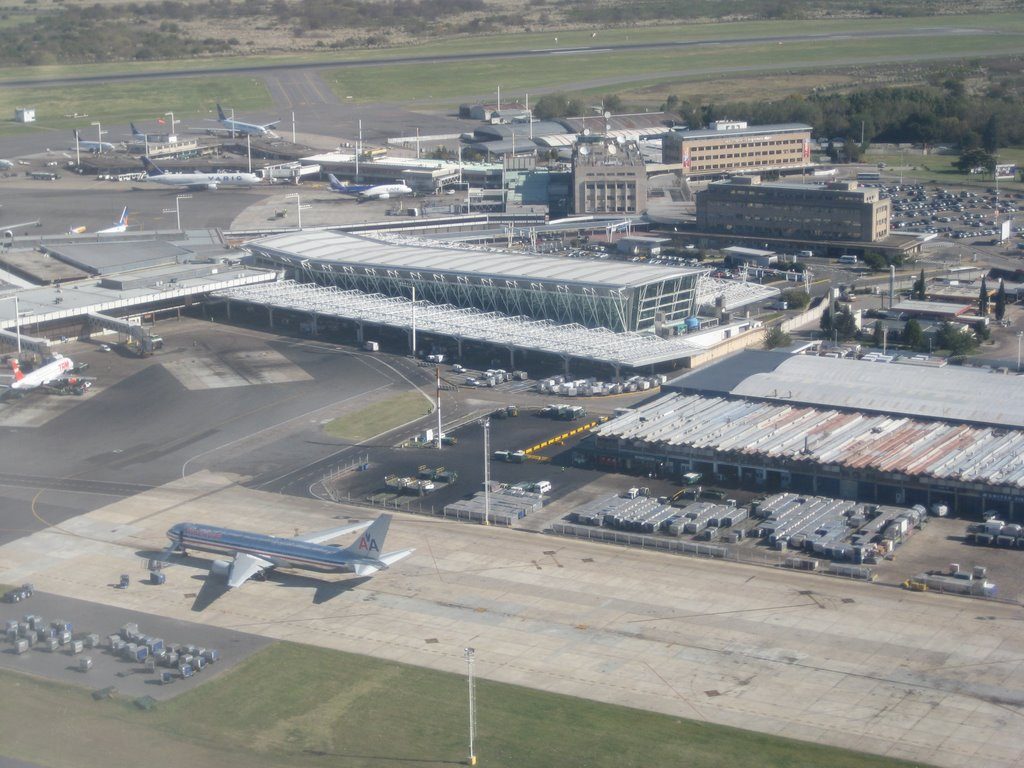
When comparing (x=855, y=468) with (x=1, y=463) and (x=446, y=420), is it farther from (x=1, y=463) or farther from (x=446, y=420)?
(x=1, y=463)

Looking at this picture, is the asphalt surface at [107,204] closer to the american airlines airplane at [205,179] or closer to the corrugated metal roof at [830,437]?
the american airlines airplane at [205,179]

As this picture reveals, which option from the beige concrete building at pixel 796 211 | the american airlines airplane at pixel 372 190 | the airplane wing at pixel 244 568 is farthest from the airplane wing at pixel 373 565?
the american airlines airplane at pixel 372 190

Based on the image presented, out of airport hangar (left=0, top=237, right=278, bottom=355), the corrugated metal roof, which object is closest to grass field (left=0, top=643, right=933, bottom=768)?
the corrugated metal roof

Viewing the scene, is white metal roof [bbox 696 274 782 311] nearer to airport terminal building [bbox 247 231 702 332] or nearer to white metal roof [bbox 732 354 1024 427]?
airport terminal building [bbox 247 231 702 332]

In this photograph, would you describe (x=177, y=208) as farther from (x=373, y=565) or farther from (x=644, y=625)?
(x=644, y=625)

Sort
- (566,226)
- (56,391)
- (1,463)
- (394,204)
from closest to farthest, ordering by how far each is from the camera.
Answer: (1,463)
(56,391)
(566,226)
(394,204)

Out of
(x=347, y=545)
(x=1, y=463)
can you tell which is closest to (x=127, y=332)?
(x=1, y=463)
